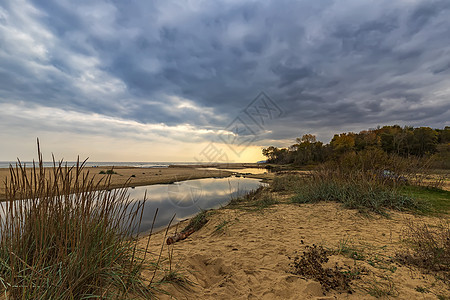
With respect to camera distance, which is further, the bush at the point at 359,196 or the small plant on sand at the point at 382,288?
the bush at the point at 359,196

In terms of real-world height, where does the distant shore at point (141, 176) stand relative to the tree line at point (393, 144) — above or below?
below

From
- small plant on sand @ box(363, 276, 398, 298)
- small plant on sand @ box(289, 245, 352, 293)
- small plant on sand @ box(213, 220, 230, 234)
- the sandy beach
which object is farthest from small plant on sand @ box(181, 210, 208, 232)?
small plant on sand @ box(363, 276, 398, 298)

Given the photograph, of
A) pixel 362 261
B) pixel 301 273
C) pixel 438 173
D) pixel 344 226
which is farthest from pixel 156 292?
pixel 438 173

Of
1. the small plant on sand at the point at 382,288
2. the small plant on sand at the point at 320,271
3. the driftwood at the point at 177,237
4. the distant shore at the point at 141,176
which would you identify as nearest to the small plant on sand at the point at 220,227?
the driftwood at the point at 177,237

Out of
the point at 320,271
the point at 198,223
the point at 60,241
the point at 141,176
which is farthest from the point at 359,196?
the point at 141,176

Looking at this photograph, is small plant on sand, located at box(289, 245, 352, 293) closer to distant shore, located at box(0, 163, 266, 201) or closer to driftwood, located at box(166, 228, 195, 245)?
driftwood, located at box(166, 228, 195, 245)

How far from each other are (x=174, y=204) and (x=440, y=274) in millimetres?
10429

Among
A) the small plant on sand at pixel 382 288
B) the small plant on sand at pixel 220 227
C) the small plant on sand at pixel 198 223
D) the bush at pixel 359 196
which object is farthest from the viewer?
the bush at pixel 359 196

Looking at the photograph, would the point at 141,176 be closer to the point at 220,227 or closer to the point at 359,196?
the point at 220,227

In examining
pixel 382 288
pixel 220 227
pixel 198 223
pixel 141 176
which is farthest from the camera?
pixel 141 176

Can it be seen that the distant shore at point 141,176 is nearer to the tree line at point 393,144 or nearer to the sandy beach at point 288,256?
the sandy beach at point 288,256

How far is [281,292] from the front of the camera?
2807 mm

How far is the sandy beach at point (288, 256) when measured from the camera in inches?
108

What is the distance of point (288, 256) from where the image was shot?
382 cm
